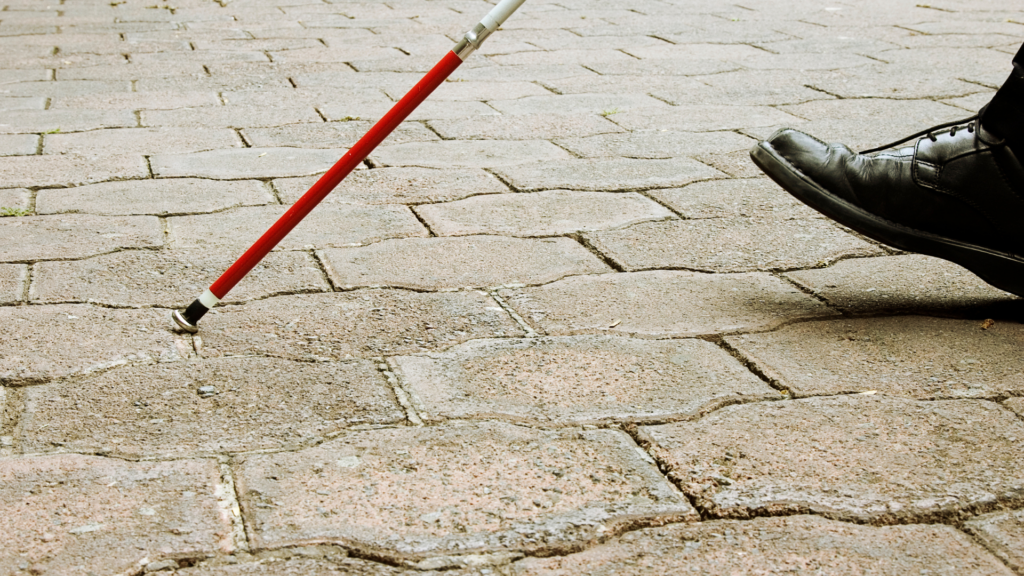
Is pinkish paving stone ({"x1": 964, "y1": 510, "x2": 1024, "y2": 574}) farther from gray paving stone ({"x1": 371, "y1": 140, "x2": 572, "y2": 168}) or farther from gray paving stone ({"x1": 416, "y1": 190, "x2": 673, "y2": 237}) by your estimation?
gray paving stone ({"x1": 371, "y1": 140, "x2": 572, "y2": 168})

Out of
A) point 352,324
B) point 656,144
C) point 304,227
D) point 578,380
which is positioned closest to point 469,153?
point 656,144

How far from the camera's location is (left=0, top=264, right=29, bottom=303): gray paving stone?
1.93 metres

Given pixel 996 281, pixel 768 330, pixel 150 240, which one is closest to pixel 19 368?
pixel 150 240

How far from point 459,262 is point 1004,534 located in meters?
1.19

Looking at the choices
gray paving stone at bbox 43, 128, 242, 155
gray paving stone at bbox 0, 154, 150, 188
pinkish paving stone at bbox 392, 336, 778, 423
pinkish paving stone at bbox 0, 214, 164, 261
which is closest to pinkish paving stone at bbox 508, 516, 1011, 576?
pinkish paving stone at bbox 392, 336, 778, 423

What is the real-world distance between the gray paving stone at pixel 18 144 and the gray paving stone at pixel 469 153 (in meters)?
0.99

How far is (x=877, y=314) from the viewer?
186 centimetres

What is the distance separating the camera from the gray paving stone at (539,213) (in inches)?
92.5

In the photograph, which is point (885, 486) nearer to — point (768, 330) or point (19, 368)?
point (768, 330)

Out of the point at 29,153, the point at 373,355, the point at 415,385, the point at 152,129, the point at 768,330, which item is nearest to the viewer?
the point at 415,385

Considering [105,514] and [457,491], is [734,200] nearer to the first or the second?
[457,491]

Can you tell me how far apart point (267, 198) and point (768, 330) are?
52.3 inches

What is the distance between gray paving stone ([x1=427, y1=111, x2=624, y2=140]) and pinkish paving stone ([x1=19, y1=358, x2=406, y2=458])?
1.71 meters

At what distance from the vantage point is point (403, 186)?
106 inches
